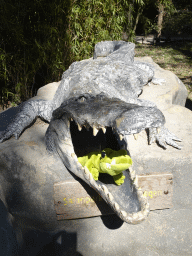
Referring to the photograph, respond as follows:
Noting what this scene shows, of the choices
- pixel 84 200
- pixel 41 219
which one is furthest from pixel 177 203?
A: pixel 41 219

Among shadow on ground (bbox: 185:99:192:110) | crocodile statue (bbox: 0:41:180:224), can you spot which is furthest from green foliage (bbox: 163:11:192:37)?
crocodile statue (bbox: 0:41:180:224)

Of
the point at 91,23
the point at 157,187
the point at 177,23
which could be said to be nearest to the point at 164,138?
the point at 157,187

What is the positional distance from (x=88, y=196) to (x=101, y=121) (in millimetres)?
753

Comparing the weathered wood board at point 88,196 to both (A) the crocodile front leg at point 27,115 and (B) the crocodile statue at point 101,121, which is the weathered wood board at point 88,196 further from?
(A) the crocodile front leg at point 27,115

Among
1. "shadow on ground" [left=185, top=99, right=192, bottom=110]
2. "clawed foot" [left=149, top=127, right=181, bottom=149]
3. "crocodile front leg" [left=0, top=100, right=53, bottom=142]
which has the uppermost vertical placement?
"crocodile front leg" [left=0, top=100, right=53, bottom=142]

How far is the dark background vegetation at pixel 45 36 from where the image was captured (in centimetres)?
400

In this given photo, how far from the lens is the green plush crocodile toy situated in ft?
5.62

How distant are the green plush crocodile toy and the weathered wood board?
9.0 inches

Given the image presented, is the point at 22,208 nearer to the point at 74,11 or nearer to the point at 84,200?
the point at 84,200

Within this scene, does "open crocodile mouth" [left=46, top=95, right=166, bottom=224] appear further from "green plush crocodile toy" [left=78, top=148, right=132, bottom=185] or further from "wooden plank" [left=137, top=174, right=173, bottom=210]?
"wooden plank" [left=137, top=174, right=173, bottom=210]

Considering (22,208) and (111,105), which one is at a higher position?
(111,105)

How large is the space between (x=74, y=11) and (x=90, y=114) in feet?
11.5

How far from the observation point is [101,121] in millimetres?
1564

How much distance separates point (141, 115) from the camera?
1473 millimetres
